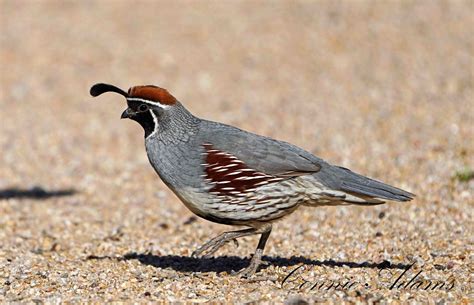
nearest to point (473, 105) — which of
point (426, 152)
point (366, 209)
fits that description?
point (426, 152)

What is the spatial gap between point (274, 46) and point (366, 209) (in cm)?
703

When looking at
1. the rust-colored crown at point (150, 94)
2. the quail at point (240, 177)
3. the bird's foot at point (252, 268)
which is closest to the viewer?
the quail at point (240, 177)

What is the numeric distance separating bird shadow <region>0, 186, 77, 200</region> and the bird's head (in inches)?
146

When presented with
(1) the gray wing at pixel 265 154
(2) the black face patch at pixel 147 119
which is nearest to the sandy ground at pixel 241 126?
(1) the gray wing at pixel 265 154

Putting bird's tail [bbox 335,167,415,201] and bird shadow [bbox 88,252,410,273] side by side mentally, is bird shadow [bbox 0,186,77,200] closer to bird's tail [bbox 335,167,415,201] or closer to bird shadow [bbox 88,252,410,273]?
bird shadow [bbox 88,252,410,273]

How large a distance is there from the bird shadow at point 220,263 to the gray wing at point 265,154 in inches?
34.8

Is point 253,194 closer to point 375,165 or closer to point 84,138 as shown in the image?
point 375,165

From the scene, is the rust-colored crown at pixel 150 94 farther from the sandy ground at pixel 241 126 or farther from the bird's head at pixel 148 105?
the sandy ground at pixel 241 126

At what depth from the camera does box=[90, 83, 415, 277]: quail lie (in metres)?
6.43

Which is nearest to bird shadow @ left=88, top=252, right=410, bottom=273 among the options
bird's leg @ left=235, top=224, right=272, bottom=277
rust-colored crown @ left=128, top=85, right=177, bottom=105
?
bird's leg @ left=235, top=224, right=272, bottom=277

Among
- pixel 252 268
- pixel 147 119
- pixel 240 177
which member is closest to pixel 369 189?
pixel 240 177

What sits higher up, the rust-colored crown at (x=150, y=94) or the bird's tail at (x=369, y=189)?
the rust-colored crown at (x=150, y=94)

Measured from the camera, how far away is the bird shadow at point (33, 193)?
10125 mm

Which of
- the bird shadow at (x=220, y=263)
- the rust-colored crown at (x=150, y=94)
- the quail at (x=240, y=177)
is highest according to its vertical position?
the rust-colored crown at (x=150, y=94)
